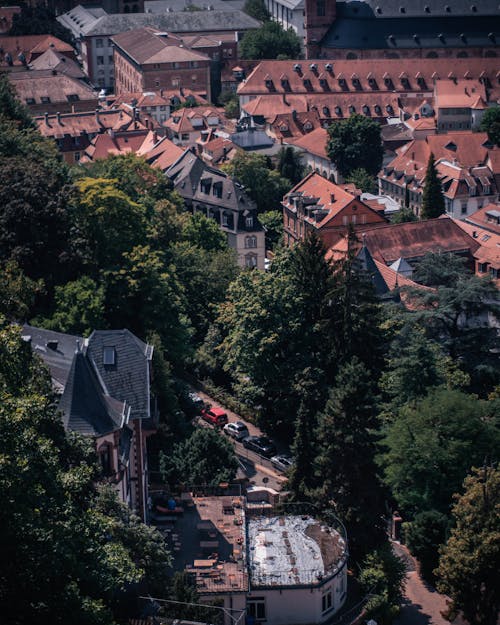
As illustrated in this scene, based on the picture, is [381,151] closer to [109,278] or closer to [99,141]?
[99,141]

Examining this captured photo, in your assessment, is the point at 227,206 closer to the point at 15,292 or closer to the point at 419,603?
the point at 15,292

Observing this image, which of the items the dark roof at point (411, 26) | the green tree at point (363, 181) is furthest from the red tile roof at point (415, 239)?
the dark roof at point (411, 26)

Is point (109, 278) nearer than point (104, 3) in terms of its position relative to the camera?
Yes

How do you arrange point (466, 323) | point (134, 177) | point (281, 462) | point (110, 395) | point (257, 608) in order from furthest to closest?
1. point (134, 177)
2. point (466, 323)
3. point (281, 462)
4. point (110, 395)
5. point (257, 608)

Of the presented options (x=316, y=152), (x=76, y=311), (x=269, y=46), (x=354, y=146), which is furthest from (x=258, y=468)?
(x=269, y=46)

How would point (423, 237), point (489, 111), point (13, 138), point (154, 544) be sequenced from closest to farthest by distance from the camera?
point (154, 544) < point (13, 138) < point (423, 237) < point (489, 111)

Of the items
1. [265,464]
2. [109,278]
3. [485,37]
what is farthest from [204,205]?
[485,37]
